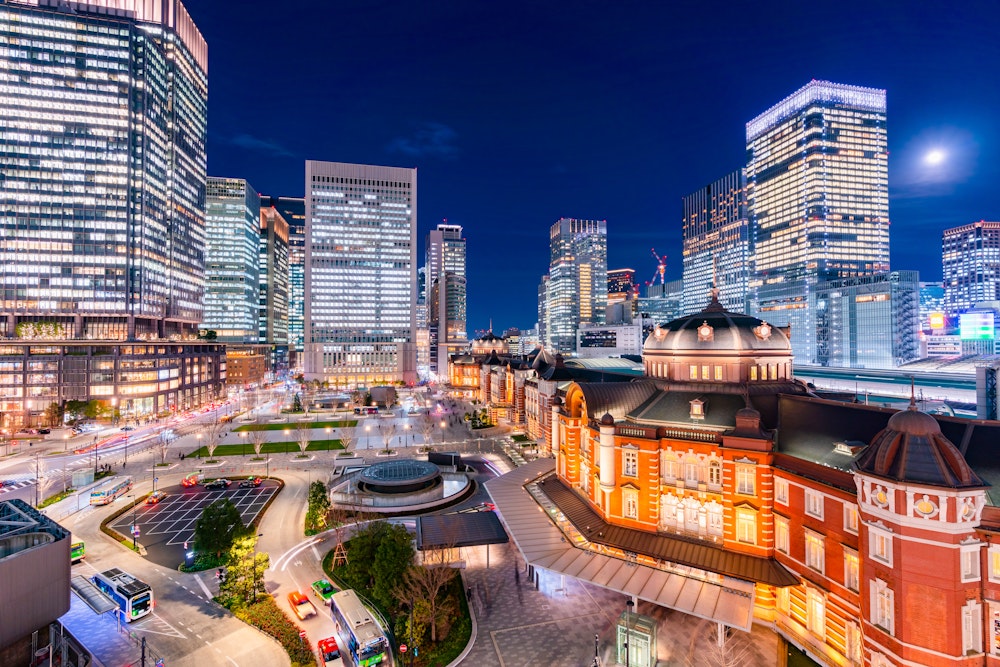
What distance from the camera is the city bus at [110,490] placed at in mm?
59531

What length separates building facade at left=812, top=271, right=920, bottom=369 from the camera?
154 m

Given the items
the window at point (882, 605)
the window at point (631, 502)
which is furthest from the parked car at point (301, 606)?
the window at point (882, 605)

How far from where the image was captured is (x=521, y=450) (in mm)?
87938

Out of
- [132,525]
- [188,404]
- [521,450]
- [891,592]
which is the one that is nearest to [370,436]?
[521,450]

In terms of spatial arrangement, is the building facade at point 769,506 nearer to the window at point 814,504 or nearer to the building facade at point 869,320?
the window at point 814,504

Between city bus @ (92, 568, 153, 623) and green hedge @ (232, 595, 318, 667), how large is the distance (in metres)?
6.66

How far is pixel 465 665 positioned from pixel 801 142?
22810 cm

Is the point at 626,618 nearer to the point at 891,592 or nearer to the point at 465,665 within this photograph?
the point at 465,665

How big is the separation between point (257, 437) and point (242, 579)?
172 ft

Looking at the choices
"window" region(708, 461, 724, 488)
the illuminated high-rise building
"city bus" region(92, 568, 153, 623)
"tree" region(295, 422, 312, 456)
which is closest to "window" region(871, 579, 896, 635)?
"window" region(708, 461, 724, 488)

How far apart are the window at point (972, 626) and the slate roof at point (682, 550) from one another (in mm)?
9373

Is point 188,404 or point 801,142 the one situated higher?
point 801,142

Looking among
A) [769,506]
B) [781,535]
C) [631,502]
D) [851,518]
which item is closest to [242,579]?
[631,502]

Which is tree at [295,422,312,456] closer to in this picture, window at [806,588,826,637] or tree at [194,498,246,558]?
tree at [194,498,246,558]
